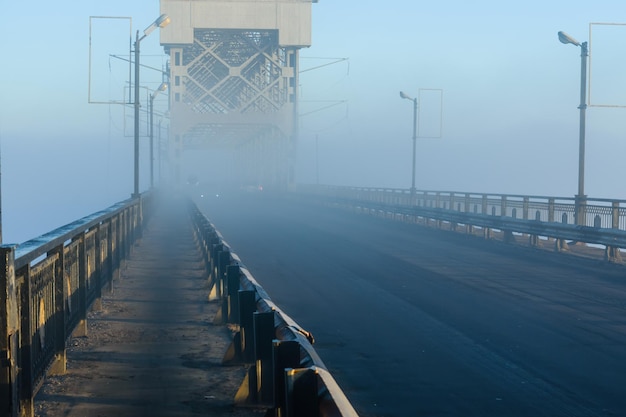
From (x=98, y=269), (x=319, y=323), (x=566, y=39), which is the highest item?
(x=566, y=39)

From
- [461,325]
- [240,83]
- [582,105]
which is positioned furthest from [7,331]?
[240,83]

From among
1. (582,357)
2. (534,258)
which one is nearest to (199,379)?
(582,357)

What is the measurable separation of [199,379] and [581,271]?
13.7 meters

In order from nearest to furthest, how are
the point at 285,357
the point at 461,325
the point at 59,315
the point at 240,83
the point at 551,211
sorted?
the point at 285,357 → the point at 59,315 → the point at 461,325 → the point at 551,211 → the point at 240,83

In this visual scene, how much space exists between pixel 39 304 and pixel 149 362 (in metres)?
2.20

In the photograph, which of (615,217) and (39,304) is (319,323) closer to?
(39,304)

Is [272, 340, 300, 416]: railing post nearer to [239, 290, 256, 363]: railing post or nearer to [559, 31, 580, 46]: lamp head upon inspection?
[239, 290, 256, 363]: railing post

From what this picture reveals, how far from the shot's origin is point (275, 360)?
583 cm

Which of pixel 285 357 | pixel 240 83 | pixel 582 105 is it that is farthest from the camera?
pixel 240 83

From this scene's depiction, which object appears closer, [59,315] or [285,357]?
[285,357]

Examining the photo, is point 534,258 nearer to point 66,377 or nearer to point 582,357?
point 582,357

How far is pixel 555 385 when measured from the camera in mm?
8906

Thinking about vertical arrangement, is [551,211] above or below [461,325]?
above

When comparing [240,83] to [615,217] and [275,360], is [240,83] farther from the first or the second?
[275,360]
